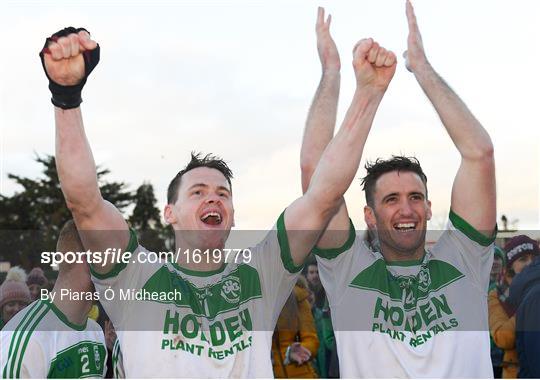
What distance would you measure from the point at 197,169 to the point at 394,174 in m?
1.23

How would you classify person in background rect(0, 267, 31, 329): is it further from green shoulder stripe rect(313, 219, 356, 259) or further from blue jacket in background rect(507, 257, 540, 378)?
blue jacket in background rect(507, 257, 540, 378)

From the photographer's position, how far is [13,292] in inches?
226

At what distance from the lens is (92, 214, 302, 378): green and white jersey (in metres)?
3.86

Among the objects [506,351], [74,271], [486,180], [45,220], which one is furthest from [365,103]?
[45,220]

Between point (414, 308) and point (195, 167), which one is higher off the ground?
point (195, 167)

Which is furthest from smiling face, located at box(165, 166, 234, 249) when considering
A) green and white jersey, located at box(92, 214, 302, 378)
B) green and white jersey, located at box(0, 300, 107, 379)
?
green and white jersey, located at box(0, 300, 107, 379)

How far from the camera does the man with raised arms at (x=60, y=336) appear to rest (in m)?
4.11

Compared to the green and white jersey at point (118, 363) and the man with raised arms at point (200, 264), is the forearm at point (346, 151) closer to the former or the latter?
the man with raised arms at point (200, 264)

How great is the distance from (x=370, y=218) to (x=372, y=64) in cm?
116

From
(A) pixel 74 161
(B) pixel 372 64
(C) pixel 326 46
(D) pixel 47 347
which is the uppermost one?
(C) pixel 326 46

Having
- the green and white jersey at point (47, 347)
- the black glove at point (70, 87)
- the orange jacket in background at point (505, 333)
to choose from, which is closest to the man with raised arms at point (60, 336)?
the green and white jersey at point (47, 347)

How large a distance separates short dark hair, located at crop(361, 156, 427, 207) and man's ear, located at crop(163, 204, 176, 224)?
125 cm

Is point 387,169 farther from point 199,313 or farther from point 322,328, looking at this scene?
point 322,328

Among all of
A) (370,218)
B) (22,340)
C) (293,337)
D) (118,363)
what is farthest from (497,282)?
(22,340)
